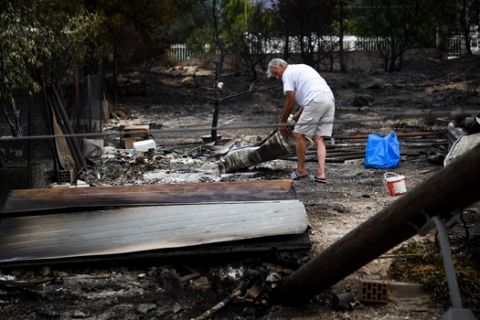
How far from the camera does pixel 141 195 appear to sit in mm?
6680

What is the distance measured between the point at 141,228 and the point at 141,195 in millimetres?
746

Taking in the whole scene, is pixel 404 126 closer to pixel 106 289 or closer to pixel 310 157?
pixel 310 157

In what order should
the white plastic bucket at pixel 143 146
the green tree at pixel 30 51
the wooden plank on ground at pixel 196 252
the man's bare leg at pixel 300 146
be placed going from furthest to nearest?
the white plastic bucket at pixel 143 146, the man's bare leg at pixel 300 146, the green tree at pixel 30 51, the wooden plank on ground at pixel 196 252

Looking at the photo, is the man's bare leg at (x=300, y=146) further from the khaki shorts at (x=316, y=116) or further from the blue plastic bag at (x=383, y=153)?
the blue plastic bag at (x=383, y=153)

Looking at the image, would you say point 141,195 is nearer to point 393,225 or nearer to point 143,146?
point 393,225

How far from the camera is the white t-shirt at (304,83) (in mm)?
9008

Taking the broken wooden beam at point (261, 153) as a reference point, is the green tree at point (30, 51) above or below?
above

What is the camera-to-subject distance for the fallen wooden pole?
354cm

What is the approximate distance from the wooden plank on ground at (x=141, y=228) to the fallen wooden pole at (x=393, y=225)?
1035 mm

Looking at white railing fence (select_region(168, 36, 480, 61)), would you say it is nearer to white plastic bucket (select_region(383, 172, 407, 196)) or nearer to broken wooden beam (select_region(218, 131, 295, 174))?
broken wooden beam (select_region(218, 131, 295, 174))

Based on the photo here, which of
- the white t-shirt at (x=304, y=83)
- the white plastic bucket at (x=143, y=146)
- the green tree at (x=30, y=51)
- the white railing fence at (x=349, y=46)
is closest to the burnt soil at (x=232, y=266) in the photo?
the white plastic bucket at (x=143, y=146)

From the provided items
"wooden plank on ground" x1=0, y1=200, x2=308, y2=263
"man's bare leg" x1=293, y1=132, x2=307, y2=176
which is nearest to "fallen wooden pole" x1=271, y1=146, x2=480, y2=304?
"wooden plank on ground" x1=0, y1=200, x2=308, y2=263

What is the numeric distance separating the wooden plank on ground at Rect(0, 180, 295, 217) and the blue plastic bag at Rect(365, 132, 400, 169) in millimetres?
3449

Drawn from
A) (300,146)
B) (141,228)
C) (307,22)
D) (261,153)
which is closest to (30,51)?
(261,153)
